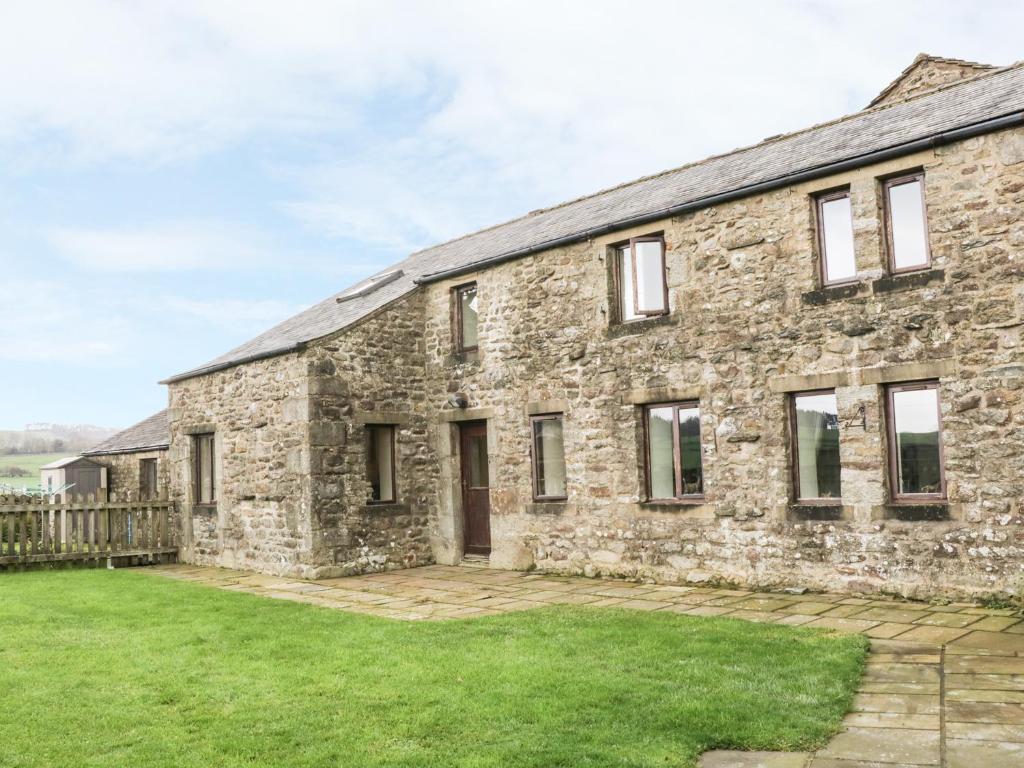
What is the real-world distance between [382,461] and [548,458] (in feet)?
9.12

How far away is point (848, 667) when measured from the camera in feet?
20.3

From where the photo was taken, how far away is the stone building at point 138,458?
2244 cm

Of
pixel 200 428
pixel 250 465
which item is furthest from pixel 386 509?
pixel 200 428


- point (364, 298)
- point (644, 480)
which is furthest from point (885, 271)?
point (364, 298)

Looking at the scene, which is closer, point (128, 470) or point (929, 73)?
point (929, 73)

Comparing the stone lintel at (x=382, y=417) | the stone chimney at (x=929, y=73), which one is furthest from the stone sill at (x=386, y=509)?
the stone chimney at (x=929, y=73)

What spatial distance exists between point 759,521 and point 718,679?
15.3 ft

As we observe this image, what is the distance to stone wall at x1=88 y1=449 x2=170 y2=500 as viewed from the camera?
22.1 metres

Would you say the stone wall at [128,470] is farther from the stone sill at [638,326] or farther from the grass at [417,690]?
the stone sill at [638,326]

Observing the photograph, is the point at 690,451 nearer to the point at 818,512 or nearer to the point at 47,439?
the point at 818,512

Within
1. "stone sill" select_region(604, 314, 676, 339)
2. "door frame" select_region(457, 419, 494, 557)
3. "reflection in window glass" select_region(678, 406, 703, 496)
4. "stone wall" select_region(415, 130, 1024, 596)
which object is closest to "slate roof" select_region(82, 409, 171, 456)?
"door frame" select_region(457, 419, 494, 557)

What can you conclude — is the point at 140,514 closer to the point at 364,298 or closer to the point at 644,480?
the point at 364,298

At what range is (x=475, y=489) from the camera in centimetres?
1405

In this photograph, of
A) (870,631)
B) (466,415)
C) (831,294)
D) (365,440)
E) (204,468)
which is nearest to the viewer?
(870,631)
